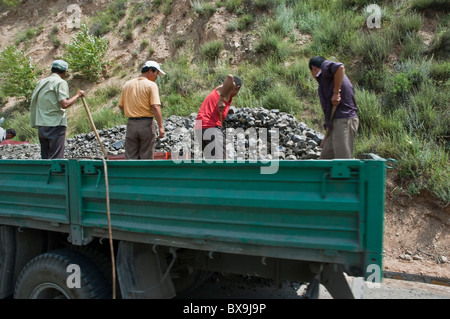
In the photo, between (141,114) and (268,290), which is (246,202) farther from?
(141,114)

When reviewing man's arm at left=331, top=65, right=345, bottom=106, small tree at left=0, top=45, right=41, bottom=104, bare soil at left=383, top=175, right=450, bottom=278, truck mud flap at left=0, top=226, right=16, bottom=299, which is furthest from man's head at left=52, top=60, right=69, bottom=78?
small tree at left=0, top=45, right=41, bottom=104

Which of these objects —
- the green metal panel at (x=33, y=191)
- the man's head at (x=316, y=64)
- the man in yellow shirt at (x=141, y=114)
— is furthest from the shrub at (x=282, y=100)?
the green metal panel at (x=33, y=191)

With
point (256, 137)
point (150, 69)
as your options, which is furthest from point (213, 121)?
point (256, 137)

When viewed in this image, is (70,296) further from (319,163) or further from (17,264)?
(319,163)

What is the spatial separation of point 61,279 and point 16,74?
50.6 ft

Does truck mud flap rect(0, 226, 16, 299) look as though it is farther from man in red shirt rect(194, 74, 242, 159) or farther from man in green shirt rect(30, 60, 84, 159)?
man in red shirt rect(194, 74, 242, 159)

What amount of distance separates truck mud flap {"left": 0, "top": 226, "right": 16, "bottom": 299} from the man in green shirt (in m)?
1.22

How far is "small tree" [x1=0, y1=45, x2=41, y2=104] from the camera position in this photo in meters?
15.6

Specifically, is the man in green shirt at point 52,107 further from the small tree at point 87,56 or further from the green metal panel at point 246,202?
the small tree at point 87,56

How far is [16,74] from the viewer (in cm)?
1557

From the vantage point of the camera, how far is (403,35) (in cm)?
900

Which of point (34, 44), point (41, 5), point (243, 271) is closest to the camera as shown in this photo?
point (243, 271)

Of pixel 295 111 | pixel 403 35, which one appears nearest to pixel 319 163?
pixel 295 111
